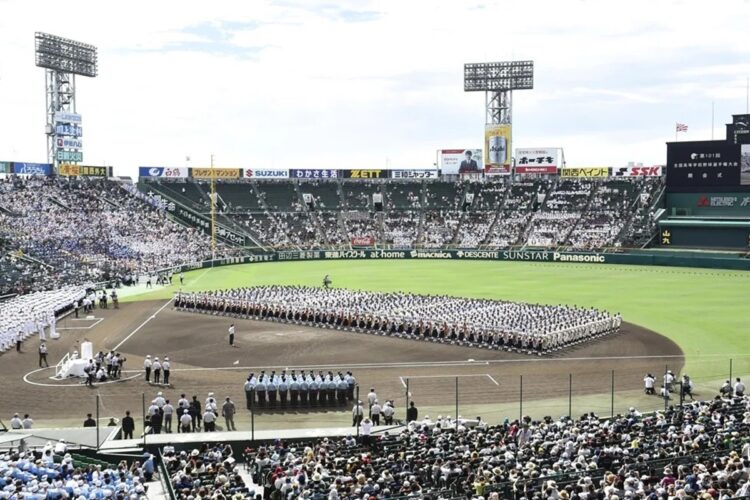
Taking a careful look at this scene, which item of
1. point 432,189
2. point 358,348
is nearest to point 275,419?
point 358,348

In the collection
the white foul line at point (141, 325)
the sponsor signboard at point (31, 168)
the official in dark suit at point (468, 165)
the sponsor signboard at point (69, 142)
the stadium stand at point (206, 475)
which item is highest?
the sponsor signboard at point (69, 142)

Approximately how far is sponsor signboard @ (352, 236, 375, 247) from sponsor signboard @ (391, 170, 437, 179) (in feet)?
47.6

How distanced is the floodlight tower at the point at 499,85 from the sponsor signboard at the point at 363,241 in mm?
18511

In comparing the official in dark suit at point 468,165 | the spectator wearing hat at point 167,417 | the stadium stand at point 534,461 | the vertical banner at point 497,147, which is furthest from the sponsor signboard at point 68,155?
the stadium stand at point 534,461

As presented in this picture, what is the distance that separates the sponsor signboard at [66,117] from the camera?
3432 inches

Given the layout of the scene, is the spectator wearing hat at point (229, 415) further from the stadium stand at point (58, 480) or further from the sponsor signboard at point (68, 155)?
the sponsor signboard at point (68, 155)

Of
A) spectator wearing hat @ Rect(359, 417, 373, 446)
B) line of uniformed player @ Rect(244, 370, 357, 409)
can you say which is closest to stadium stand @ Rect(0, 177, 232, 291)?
line of uniformed player @ Rect(244, 370, 357, 409)

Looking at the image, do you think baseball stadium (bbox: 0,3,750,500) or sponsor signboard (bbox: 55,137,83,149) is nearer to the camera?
baseball stadium (bbox: 0,3,750,500)

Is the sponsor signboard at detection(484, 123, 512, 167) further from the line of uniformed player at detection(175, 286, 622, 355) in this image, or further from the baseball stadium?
the line of uniformed player at detection(175, 286, 622, 355)

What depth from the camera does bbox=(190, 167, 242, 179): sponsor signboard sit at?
101 meters

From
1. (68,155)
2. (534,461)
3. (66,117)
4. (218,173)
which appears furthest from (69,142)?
(534,461)

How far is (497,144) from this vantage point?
10088cm

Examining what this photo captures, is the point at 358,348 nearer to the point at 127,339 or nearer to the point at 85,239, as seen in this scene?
the point at 127,339

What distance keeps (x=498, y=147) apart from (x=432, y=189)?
12.2 metres
